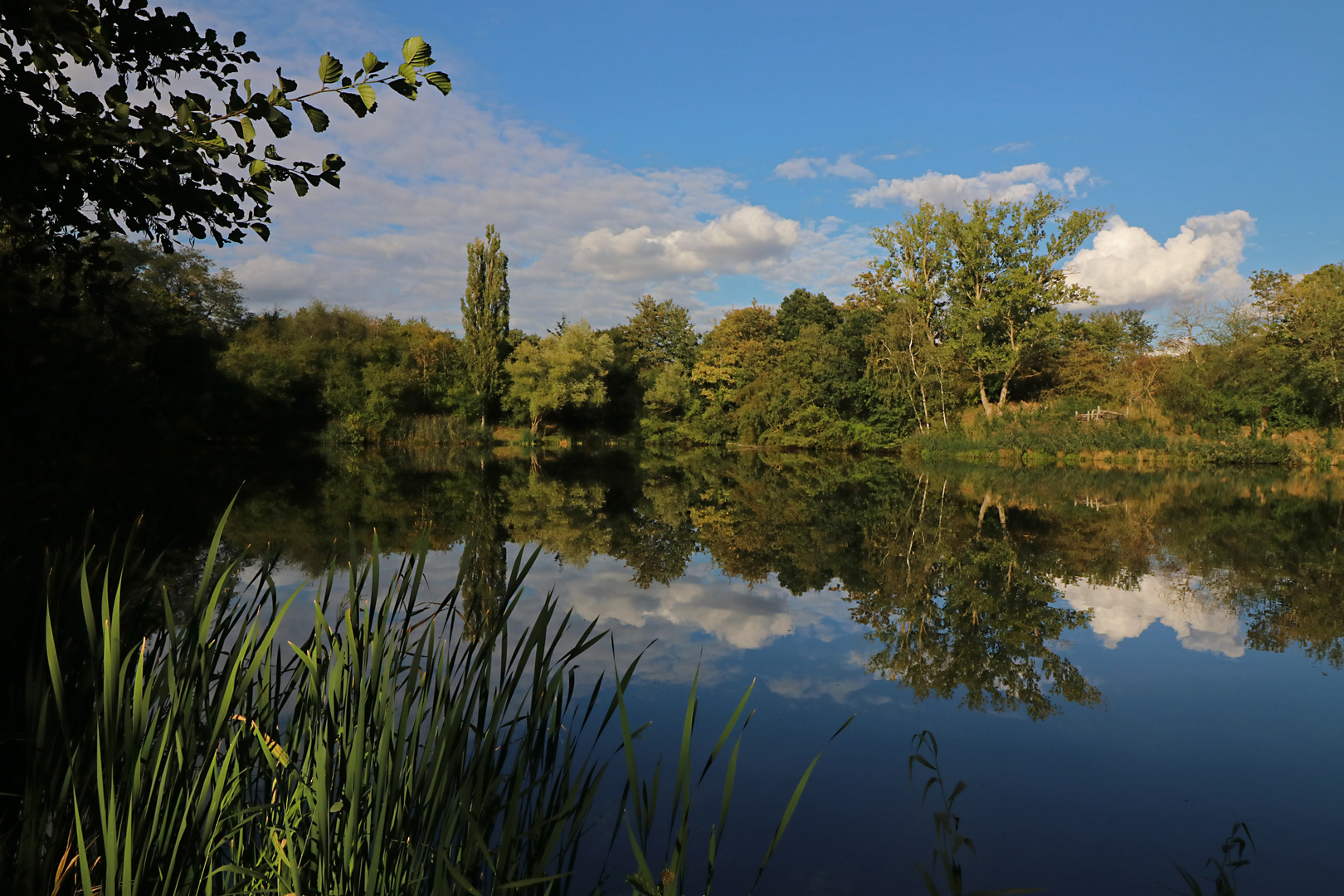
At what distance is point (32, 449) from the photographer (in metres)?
2.68

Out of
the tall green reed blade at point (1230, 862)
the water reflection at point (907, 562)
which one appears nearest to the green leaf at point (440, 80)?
the water reflection at point (907, 562)

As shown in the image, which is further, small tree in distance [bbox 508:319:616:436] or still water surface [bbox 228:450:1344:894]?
small tree in distance [bbox 508:319:616:436]

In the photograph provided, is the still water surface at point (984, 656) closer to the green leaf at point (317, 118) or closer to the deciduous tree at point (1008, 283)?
the green leaf at point (317, 118)

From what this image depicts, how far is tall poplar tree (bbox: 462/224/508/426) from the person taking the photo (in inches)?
1324

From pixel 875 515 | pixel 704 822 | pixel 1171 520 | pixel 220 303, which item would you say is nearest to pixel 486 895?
pixel 704 822

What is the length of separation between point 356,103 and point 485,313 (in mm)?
33332

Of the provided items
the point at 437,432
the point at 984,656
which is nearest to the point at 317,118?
the point at 984,656

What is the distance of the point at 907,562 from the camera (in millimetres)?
7344

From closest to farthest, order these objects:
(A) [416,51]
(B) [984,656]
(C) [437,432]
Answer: (A) [416,51] → (B) [984,656] → (C) [437,432]

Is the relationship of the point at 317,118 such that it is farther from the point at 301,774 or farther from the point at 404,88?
the point at 301,774

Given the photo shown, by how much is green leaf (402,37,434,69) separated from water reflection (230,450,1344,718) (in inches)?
53.7

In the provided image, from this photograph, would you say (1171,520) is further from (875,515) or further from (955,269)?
(955,269)

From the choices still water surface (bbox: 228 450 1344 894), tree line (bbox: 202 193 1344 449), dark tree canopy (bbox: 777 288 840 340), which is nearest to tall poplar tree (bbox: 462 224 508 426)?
tree line (bbox: 202 193 1344 449)

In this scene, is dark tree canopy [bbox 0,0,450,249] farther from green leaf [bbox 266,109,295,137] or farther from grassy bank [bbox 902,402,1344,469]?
grassy bank [bbox 902,402,1344,469]
